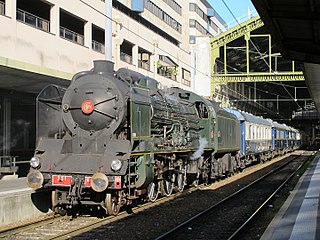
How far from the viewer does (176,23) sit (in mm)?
56469

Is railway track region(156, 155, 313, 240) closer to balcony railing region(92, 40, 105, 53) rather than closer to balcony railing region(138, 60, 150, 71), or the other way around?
balcony railing region(92, 40, 105, 53)

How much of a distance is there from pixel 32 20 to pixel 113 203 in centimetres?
1724

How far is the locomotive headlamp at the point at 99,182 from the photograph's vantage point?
34.0 feet

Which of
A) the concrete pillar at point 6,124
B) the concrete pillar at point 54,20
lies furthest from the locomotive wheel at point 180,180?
the concrete pillar at point 54,20

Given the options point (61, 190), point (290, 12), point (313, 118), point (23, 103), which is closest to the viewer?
point (290, 12)

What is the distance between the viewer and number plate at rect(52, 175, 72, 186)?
1099cm

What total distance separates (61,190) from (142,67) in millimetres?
32046

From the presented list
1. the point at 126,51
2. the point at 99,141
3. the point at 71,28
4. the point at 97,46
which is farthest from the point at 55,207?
the point at 126,51

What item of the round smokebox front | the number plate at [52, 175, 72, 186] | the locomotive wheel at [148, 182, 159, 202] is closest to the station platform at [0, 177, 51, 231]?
the number plate at [52, 175, 72, 186]

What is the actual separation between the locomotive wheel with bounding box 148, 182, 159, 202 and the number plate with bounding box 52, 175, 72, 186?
303 centimetres

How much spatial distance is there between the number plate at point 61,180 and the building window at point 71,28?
18.5 m

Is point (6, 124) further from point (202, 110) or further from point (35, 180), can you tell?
point (35, 180)

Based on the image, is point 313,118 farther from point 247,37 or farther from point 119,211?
point 119,211

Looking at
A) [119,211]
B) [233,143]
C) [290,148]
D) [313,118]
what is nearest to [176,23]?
[290,148]
